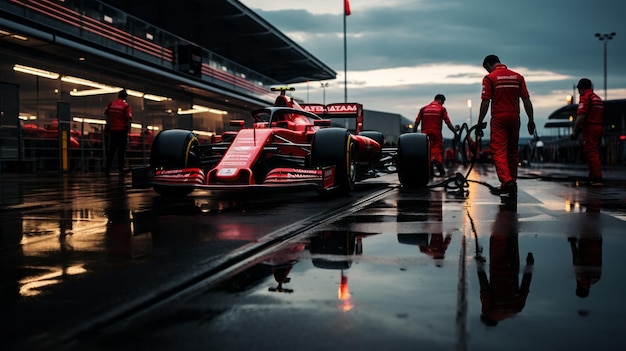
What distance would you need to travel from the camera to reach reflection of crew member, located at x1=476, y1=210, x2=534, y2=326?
2.57 metres

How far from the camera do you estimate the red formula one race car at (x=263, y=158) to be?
294 inches

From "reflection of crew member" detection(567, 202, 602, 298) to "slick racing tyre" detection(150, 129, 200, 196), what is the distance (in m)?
4.68

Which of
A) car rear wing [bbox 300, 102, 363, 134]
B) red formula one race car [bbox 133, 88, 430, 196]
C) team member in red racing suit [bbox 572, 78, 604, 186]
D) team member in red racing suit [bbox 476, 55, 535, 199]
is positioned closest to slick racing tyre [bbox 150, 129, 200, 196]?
red formula one race car [bbox 133, 88, 430, 196]

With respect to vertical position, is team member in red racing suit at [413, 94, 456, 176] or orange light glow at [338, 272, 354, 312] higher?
team member in red racing suit at [413, 94, 456, 176]

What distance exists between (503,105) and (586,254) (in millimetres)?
5018

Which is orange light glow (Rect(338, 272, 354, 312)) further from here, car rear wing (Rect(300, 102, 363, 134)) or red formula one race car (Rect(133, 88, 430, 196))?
car rear wing (Rect(300, 102, 363, 134))

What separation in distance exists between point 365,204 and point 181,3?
24.2m

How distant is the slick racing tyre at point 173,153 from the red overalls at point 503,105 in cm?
408

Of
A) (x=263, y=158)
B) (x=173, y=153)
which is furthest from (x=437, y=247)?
(x=173, y=153)

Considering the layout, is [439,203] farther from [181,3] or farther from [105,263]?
[181,3]

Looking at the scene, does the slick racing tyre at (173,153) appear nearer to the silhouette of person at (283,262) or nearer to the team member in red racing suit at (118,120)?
the silhouette of person at (283,262)

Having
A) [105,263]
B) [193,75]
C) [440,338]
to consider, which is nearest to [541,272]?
[440,338]

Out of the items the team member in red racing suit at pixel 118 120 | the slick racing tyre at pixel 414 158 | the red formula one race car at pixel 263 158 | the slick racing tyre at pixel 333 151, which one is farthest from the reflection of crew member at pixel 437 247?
the team member in red racing suit at pixel 118 120

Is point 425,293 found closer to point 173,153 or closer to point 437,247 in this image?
point 437,247
